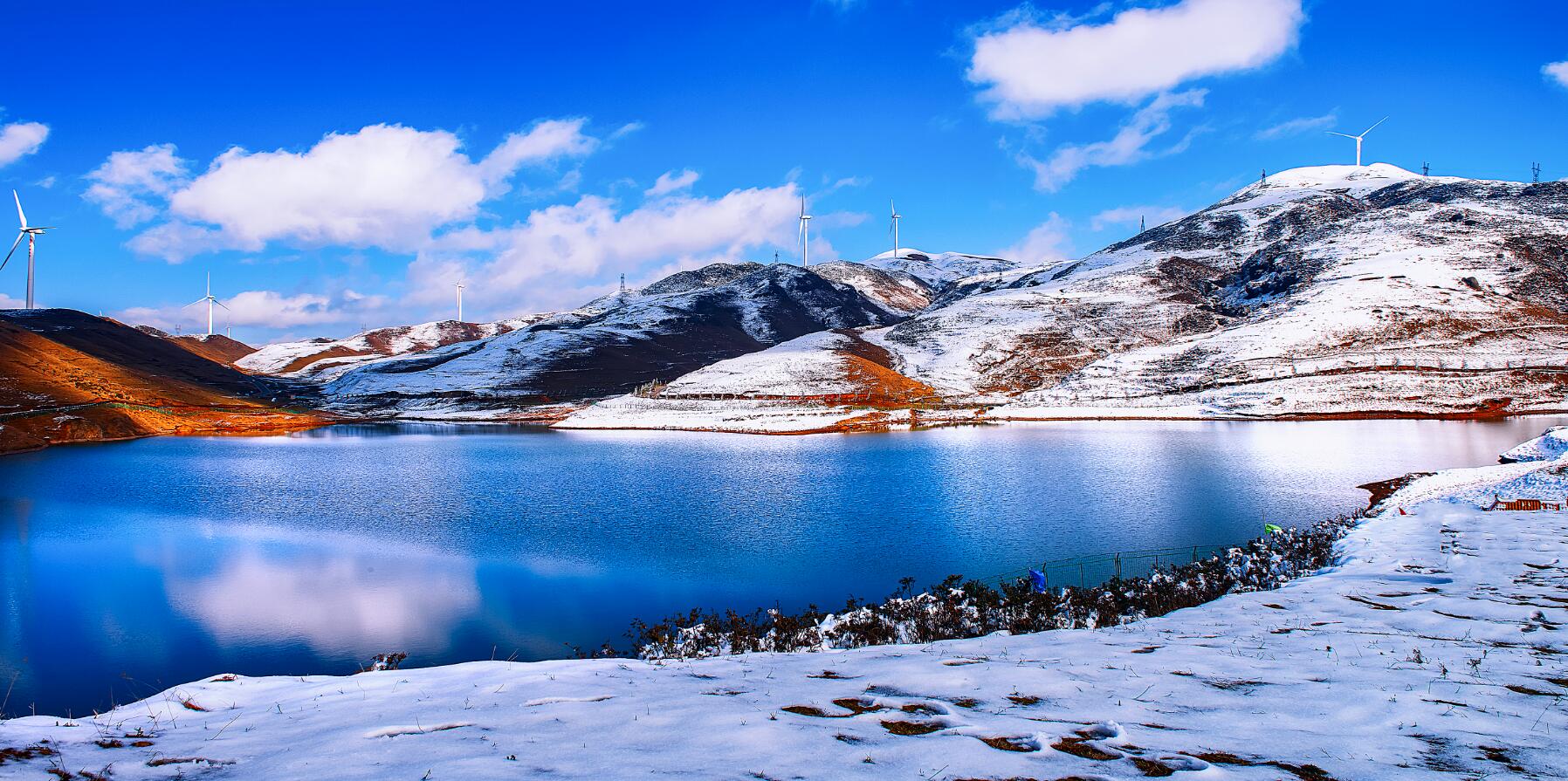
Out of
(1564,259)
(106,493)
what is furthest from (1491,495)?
(1564,259)

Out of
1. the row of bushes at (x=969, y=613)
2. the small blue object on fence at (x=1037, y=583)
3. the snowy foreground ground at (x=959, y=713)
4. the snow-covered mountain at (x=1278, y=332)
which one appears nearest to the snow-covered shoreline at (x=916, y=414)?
the snow-covered mountain at (x=1278, y=332)

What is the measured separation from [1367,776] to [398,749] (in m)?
7.52

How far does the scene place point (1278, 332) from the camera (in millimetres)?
114438

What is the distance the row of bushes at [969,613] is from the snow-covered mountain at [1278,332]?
211 feet

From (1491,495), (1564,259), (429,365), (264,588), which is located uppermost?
(1564,259)

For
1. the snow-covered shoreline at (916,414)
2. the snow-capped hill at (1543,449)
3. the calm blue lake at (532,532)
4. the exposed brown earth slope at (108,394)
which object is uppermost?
the exposed brown earth slope at (108,394)

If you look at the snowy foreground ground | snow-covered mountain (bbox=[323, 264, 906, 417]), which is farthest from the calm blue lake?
snow-covered mountain (bbox=[323, 264, 906, 417])

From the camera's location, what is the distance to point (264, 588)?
2444 cm

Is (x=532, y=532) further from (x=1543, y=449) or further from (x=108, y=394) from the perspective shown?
(x=108, y=394)

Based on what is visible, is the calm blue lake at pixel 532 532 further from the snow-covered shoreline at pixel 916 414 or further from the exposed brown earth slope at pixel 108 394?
the exposed brown earth slope at pixel 108 394

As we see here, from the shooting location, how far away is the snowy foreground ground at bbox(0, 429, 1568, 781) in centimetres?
574

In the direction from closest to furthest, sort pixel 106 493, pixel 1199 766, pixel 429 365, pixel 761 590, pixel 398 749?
pixel 1199 766 < pixel 398 749 < pixel 761 590 < pixel 106 493 < pixel 429 365

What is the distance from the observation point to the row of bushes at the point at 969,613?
1540 centimetres

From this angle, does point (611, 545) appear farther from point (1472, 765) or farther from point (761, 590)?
point (1472, 765)
